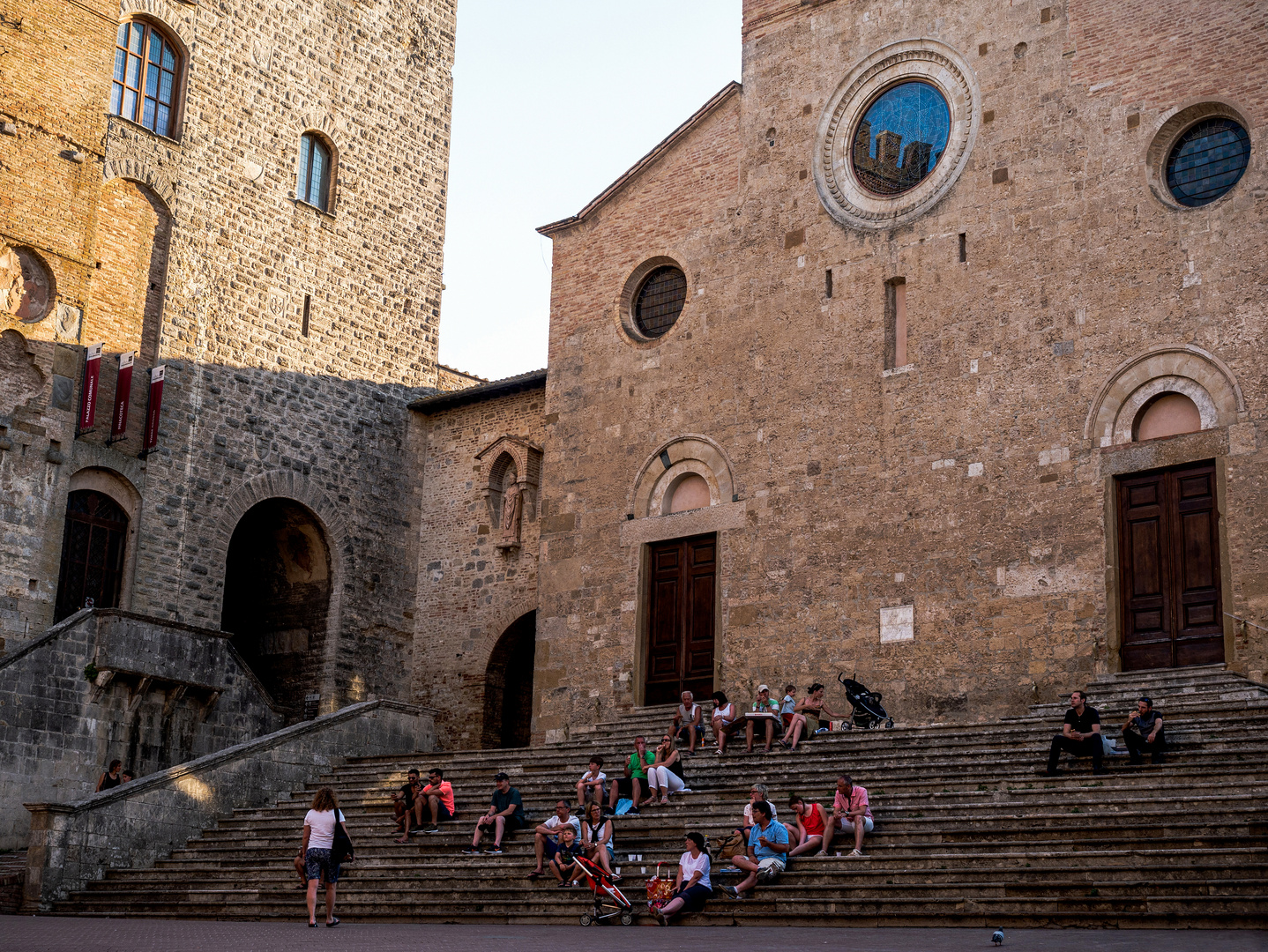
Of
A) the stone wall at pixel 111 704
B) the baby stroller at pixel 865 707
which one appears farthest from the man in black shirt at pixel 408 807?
the stone wall at pixel 111 704

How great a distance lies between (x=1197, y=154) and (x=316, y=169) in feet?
52.1

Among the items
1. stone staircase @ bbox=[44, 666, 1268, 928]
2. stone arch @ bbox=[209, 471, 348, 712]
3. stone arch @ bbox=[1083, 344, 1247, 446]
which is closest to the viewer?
stone staircase @ bbox=[44, 666, 1268, 928]

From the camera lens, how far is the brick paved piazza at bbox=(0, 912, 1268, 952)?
9.97m

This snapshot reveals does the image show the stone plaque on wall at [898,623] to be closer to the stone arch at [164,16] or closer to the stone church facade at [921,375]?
the stone church facade at [921,375]

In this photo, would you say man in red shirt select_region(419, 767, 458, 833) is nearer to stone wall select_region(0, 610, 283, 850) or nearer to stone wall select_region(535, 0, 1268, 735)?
stone wall select_region(535, 0, 1268, 735)

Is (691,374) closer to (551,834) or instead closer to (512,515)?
(512,515)

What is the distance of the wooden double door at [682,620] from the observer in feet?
70.9

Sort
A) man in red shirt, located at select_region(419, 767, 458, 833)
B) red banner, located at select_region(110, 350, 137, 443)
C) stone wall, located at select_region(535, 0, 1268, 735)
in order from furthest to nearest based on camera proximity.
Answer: red banner, located at select_region(110, 350, 137, 443)
stone wall, located at select_region(535, 0, 1268, 735)
man in red shirt, located at select_region(419, 767, 458, 833)

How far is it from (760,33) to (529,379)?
23.2ft

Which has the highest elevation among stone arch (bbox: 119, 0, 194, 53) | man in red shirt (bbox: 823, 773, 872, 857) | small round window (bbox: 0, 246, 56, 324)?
stone arch (bbox: 119, 0, 194, 53)

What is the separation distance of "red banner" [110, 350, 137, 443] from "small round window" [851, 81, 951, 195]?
11431 mm

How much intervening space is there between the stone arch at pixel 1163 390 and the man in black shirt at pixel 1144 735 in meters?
4.56

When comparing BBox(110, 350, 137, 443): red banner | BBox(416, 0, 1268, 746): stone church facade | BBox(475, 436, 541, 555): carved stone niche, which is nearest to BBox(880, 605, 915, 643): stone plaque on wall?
BBox(416, 0, 1268, 746): stone church facade

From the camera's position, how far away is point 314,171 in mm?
27922
